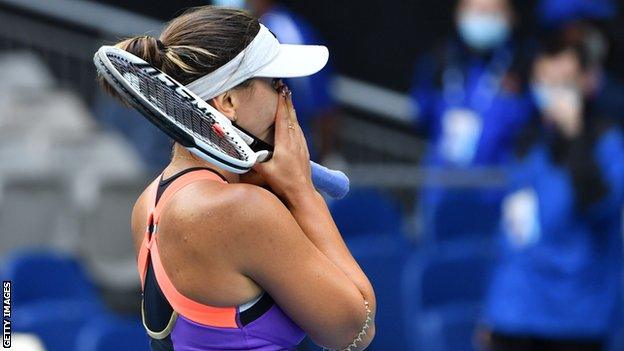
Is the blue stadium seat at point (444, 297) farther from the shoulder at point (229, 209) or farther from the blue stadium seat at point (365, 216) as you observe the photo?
the shoulder at point (229, 209)

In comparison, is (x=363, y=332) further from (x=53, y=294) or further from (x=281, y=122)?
(x=53, y=294)

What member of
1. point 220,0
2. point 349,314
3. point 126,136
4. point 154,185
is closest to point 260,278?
point 349,314

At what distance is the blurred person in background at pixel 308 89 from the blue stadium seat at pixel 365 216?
0.28 meters

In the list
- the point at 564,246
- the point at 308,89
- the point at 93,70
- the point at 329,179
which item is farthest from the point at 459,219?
the point at 329,179

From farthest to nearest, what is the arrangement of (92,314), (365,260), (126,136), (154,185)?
(126,136) < (365,260) < (92,314) < (154,185)

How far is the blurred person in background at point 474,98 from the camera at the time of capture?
6.92 metres

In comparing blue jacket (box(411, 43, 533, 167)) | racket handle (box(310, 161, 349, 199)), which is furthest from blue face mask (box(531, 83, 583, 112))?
racket handle (box(310, 161, 349, 199))

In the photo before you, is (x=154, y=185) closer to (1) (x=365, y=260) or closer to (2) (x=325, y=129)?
(1) (x=365, y=260)

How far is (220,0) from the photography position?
6.03 m

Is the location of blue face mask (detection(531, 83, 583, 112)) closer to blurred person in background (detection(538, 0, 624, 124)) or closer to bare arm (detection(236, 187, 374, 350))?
blurred person in background (detection(538, 0, 624, 124))

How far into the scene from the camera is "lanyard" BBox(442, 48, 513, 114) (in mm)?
7004

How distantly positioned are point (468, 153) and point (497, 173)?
0.82 ft

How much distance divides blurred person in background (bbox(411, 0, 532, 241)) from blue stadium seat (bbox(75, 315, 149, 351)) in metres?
2.65

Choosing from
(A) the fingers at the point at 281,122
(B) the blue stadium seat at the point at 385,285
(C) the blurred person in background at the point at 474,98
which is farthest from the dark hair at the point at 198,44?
(C) the blurred person in background at the point at 474,98
